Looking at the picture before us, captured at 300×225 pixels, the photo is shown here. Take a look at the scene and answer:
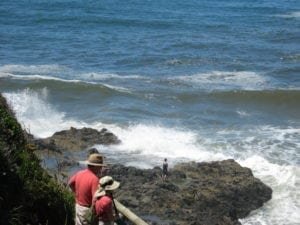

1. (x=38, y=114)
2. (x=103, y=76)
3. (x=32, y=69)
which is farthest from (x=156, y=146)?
(x=32, y=69)

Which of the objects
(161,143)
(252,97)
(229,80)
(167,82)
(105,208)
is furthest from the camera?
(229,80)

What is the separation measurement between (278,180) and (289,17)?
4072 centimetres

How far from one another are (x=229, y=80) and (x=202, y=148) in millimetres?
12193

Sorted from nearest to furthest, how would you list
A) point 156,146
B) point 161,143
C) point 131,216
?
point 131,216 < point 156,146 < point 161,143

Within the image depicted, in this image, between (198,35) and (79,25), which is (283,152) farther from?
(79,25)

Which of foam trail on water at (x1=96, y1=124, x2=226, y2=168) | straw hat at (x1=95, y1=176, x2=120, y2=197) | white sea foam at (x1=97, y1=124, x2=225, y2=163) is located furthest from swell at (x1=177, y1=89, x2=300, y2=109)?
straw hat at (x1=95, y1=176, x2=120, y2=197)

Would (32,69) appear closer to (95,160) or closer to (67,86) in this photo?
(67,86)

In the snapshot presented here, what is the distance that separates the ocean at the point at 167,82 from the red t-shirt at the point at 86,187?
8.73 m

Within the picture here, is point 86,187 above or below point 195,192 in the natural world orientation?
above

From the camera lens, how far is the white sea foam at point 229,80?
31.2m

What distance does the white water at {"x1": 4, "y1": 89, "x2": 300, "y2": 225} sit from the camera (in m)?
15.8

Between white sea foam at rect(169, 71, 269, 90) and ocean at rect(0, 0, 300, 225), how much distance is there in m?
0.05

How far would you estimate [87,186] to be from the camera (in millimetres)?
6578

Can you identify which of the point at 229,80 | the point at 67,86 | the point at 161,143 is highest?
the point at 161,143
